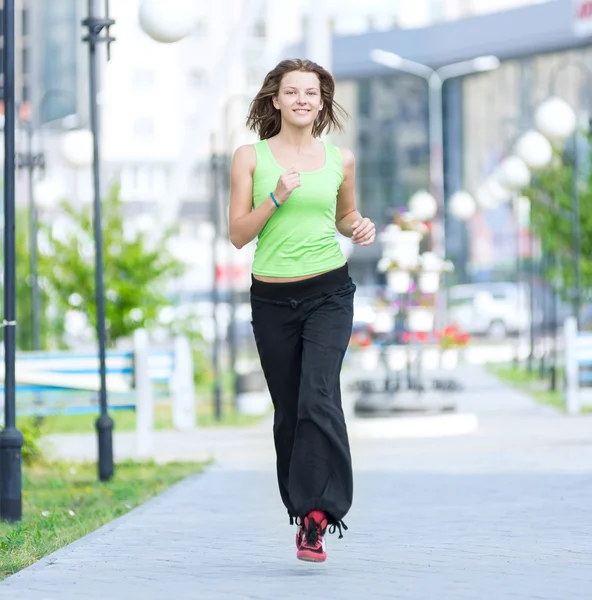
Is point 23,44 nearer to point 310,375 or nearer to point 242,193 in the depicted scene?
point 242,193

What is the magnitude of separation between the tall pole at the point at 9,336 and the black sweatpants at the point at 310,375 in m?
2.56

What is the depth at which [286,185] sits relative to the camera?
20.9 ft

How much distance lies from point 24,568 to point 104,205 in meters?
17.6

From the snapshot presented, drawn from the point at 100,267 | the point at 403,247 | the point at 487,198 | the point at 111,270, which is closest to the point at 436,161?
the point at 487,198

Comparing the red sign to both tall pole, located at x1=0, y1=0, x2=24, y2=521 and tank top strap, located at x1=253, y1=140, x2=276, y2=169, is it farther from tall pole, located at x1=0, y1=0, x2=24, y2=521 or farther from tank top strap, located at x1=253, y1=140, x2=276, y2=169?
tank top strap, located at x1=253, y1=140, x2=276, y2=169

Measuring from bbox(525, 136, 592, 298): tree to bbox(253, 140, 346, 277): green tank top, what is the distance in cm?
1889

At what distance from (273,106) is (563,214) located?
20.6 meters

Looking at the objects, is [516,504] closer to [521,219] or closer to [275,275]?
[275,275]

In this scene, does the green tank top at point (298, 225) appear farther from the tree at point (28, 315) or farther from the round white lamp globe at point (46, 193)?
the tree at point (28, 315)

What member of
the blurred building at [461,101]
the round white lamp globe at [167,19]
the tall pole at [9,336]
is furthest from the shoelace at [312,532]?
the blurred building at [461,101]

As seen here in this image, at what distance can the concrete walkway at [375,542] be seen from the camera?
6.11m

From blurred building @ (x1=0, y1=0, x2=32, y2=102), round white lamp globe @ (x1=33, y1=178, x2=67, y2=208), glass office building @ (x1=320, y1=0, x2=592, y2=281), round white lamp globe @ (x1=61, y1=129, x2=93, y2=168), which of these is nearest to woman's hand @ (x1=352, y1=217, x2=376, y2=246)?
round white lamp globe @ (x1=61, y1=129, x2=93, y2=168)

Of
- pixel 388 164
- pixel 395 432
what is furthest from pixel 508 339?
pixel 395 432

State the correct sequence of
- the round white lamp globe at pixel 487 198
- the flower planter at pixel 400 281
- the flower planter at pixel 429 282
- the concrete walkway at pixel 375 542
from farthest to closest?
the round white lamp globe at pixel 487 198 < the flower planter at pixel 429 282 < the flower planter at pixel 400 281 < the concrete walkway at pixel 375 542
